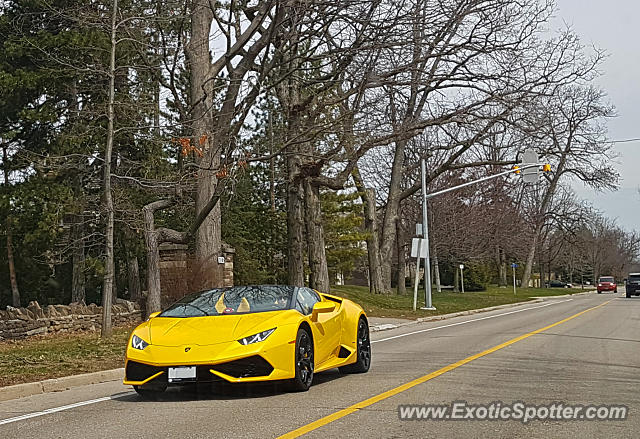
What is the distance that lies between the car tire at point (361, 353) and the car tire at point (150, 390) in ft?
9.33

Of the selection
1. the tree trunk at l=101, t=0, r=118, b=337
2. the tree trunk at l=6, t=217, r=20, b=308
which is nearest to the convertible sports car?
the tree trunk at l=101, t=0, r=118, b=337

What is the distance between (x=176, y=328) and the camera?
31.0 feet

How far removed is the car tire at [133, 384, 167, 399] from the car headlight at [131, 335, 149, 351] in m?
0.45

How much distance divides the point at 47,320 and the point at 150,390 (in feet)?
42.8

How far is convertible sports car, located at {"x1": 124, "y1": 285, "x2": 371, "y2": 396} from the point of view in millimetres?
8789

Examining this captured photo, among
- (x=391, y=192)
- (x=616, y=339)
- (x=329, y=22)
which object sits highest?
(x=329, y=22)

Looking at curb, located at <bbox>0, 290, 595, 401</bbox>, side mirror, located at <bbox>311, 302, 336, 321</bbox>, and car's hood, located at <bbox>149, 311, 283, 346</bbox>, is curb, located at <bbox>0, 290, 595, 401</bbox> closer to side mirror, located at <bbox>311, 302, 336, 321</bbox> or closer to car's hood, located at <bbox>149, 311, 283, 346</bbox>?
car's hood, located at <bbox>149, 311, 283, 346</bbox>

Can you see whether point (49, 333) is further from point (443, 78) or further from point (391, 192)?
point (391, 192)

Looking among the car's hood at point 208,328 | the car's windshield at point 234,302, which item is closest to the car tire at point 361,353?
the car's windshield at point 234,302

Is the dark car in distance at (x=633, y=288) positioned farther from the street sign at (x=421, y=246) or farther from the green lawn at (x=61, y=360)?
the green lawn at (x=61, y=360)

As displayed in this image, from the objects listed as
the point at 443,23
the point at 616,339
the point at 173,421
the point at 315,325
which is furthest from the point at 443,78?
the point at 173,421

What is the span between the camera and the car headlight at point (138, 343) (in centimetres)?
920

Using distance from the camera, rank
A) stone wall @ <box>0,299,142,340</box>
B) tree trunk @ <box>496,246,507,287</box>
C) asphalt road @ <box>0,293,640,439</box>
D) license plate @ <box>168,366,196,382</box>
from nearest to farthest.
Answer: asphalt road @ <box>0,293,640,439</box> < license plate @ <box>168,366,196,382</box> < stone wall @ <box>0,299,142,340</box> < tree trunk @ <box>496,246,507,287</box>

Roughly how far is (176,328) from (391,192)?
108 ft
